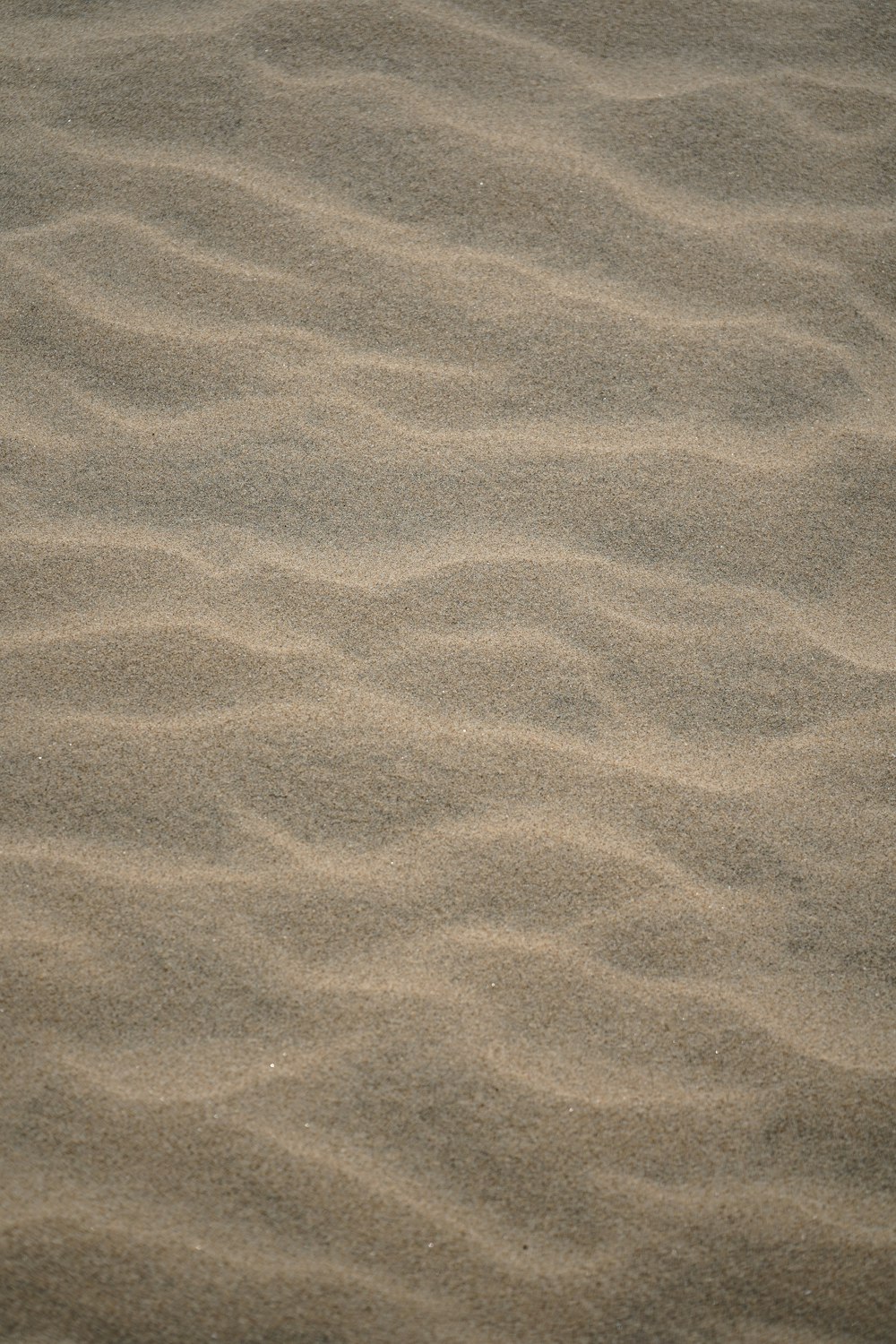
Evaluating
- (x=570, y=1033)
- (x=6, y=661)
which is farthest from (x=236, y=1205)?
(x=6, y=661)

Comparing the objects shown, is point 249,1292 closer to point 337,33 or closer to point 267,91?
→ point 267,91

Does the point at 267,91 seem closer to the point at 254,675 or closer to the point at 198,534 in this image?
the point at 198,534

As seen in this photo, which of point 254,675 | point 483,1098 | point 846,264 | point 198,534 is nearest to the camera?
point 483,1098

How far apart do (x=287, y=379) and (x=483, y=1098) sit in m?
1.16

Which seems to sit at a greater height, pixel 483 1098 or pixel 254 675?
pixel 254 675

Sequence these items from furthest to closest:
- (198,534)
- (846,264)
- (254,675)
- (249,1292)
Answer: (846,264) < (198,534) < (254,675) < (249,1292)

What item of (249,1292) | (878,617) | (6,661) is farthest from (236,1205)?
(878,617)

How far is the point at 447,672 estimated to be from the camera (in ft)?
5.45

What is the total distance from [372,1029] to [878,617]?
3.11 ft

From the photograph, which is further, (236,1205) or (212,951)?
(212,951)

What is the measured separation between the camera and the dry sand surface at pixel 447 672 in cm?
129

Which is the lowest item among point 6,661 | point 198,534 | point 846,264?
point 6,661

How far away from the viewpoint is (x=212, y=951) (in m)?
1.44

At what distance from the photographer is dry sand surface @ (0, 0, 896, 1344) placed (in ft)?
4.25
